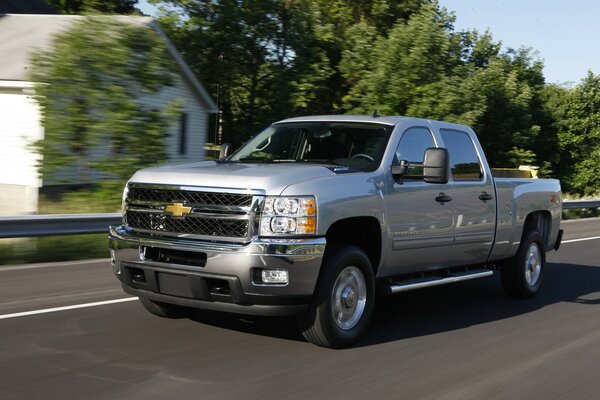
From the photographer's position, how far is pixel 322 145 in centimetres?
745

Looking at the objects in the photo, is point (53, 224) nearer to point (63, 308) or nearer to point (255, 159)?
point (63, 308)

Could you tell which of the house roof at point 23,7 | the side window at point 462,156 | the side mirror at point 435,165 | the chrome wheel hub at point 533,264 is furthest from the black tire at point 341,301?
the house roof at point 23,7

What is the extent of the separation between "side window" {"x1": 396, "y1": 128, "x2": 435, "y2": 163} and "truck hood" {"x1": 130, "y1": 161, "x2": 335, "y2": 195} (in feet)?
3.44

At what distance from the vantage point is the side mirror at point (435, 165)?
691 cm

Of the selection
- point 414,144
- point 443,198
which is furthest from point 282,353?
point 414,144

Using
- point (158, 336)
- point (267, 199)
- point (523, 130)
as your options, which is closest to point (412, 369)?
point (267, 199)

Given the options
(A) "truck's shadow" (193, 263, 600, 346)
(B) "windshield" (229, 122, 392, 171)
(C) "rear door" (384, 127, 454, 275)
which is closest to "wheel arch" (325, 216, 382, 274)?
(C) "rear door" (384, 127, 454, 275)

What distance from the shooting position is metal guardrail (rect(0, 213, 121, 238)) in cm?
1017

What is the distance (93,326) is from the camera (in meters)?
6.89

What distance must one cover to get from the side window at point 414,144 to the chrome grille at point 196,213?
5.96ft

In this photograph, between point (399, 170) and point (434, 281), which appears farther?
point (434, 281)

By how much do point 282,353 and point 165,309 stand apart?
143 centimetres

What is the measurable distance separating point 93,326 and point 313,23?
25.1 m

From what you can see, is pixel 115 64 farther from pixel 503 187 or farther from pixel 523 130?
pixel 523 130
